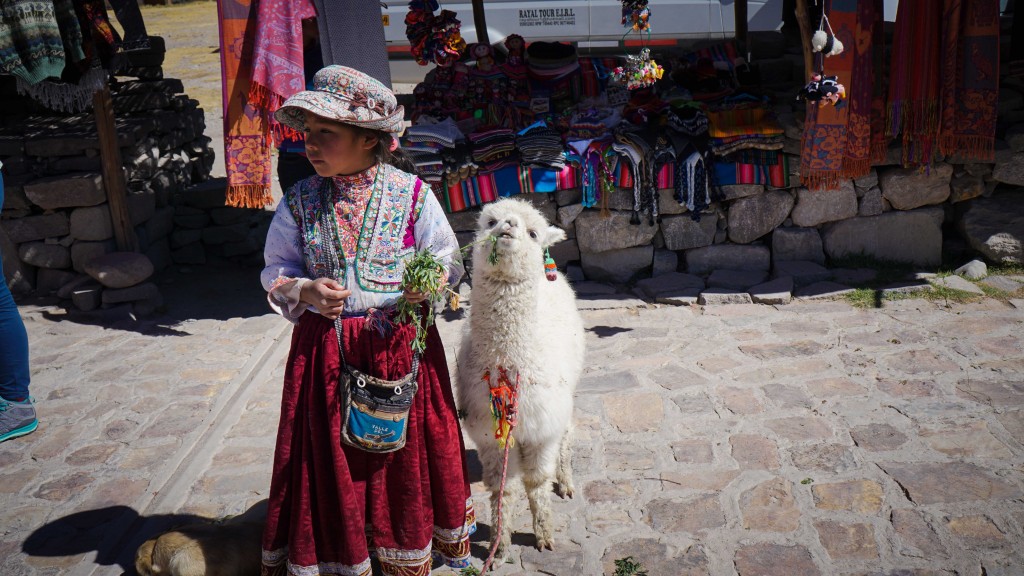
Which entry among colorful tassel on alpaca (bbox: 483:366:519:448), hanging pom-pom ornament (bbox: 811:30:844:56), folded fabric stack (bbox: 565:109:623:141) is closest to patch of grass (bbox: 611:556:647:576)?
colorful tassel on alpaca (bbox: 483:366:519:448)

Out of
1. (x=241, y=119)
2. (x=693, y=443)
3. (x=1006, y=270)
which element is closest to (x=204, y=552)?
(x=693, y=443)

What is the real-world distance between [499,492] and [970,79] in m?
4.96

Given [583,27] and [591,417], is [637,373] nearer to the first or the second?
[591,417]

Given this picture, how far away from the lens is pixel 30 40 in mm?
5098

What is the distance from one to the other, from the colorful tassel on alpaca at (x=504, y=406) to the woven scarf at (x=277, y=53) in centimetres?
275

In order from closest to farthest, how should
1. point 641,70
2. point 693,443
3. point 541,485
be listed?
point 541,485 → point 693,443 → point 641,70

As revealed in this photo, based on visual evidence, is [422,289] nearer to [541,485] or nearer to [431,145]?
[541,485]

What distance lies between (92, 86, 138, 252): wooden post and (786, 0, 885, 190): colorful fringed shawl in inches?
221

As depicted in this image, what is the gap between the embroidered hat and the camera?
2.46 meters

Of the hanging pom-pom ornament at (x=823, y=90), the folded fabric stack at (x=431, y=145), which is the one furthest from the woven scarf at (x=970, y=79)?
the folded fabric stack at (x=431, y=145)

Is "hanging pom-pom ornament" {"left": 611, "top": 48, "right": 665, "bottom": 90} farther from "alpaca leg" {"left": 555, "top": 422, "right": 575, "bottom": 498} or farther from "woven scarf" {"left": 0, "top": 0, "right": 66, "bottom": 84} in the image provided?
"woven scarf" {"left": 0, "top": 0, "right": 66, "bottom": 84}

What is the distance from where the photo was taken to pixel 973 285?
586 centimetres

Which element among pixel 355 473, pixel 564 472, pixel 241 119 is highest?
A: pixel 241 119

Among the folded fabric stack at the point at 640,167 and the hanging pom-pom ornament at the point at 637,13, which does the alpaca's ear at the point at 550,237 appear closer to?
the folded fabric stack at the point at 640,167
